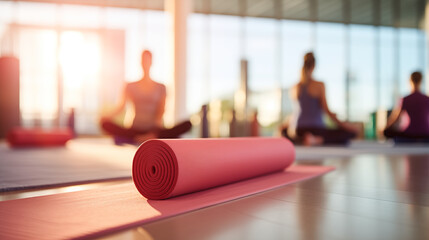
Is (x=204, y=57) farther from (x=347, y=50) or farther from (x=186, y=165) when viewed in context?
(x=186, y=165)

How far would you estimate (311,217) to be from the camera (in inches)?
38.3

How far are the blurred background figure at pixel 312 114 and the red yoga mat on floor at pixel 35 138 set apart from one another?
3.31m

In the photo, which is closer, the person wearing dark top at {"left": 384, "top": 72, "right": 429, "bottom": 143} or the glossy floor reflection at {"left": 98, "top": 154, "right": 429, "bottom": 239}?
the glossy floor reflection at {"left": 98, "top": 154, "right": 429, "bottom": 239}

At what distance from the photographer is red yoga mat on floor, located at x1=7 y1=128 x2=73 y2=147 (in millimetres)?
4445

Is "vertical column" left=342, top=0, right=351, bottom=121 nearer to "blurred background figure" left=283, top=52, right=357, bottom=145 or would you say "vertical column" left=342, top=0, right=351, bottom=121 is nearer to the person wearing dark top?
the person wearing dark top

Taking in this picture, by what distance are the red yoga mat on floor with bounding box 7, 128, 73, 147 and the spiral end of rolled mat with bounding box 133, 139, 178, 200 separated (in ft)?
12.5

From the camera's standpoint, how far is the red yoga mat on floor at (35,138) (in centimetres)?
445

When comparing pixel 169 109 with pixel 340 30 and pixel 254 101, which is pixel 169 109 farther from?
pixel 340 30

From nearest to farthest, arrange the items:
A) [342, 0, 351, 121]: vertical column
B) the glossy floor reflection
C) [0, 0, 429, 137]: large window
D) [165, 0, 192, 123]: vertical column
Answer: the glossy floor reflection < [165, 0, 192, 123]: vertical column < [0, 0, 429, 137]: large window < [342, 0, 351, 121]: vertical column

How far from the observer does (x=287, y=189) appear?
4.89 feet

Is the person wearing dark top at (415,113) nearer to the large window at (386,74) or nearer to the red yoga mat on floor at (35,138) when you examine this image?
the red yoga mat on floor at (35,138)

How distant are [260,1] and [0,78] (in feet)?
22.9

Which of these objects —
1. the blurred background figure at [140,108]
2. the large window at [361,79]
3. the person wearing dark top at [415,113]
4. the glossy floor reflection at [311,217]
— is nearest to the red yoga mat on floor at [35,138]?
the blurred background figure at [140,108]

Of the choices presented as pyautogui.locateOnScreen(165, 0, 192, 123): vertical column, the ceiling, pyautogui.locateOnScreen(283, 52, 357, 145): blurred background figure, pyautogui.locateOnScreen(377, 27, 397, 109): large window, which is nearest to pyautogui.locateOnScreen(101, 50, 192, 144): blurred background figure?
pyautogui.locateOnScreen(283, 52, 357, 145): blurred background figure
